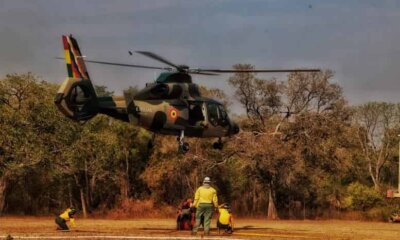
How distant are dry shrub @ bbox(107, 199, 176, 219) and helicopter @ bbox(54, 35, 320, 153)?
2957 centimetres

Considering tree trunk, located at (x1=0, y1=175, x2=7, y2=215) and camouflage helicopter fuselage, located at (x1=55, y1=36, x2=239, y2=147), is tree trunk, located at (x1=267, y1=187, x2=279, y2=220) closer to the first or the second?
tree trunk, located at (x1=0, y1=175, x2=7, y2=215)

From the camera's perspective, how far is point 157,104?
28.4m

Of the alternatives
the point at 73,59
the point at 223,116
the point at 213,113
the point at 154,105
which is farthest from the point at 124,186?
the point at 73,59

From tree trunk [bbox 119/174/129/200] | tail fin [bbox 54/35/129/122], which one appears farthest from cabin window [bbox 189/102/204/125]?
tree trunk [bbox 119/174/129/200]

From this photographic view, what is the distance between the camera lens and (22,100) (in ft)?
171

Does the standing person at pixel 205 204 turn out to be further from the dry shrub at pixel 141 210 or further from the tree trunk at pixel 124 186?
the tree trunk at pixel 124 186

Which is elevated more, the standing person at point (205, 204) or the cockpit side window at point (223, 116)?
the cockpit side window at point (223, 116)

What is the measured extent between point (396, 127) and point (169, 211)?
2990cm

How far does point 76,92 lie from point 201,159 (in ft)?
102

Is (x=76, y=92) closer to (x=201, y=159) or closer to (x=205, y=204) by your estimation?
(x=205, y=204)

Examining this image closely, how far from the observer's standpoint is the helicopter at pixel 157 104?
87.9 feet

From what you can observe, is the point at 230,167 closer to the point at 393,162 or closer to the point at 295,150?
the point at 295,150

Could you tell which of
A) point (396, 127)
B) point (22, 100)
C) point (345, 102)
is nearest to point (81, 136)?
point (22, 100)

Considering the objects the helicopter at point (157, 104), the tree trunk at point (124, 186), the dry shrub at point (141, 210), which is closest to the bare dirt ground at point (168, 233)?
the helicopter at point (157, 104)
